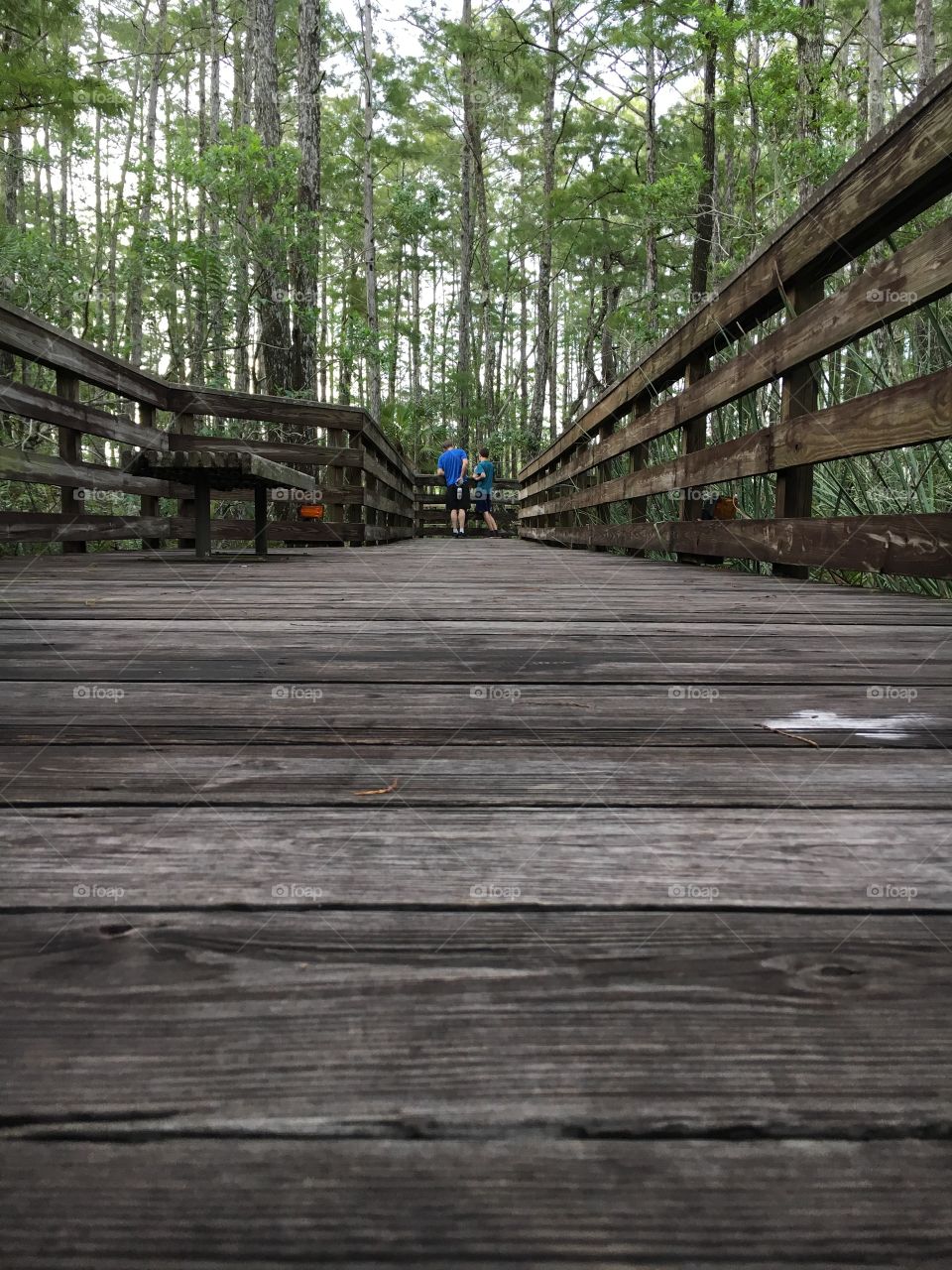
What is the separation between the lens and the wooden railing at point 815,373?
250 centimetres

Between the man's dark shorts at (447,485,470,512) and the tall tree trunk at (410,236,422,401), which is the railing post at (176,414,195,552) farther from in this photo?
the tall tree trunk at (410,236,422,401)

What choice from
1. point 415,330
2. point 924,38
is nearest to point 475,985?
point 924,38

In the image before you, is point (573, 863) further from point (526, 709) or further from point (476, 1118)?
point (526, 709)

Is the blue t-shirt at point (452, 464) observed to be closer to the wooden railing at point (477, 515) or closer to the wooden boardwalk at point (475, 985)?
the wooden railing at point (477, 515)

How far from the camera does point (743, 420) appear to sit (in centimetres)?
467

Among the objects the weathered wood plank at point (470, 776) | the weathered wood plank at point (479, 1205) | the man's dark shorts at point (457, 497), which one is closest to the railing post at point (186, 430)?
the weathered wood plank at point (470, 776)

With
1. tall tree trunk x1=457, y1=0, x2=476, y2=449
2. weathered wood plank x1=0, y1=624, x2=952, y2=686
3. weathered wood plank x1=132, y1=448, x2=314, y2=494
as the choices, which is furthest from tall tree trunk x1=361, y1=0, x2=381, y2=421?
weathered wood plank x1=0, y1=624, x2=952, y2=686

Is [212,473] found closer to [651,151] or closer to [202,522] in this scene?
[202,522]

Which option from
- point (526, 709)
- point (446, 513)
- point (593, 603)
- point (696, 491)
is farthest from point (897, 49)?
point (526, 709)

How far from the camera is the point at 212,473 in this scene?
4.77 metres

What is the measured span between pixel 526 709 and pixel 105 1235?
108cm

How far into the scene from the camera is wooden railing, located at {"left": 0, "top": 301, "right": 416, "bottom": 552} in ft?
14.7

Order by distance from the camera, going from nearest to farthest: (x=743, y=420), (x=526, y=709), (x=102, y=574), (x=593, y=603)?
(x=526, y=709), (x=593, y=603), (x=102, y=574), (x=743, y=420)

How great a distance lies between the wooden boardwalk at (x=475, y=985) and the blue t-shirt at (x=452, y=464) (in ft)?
45.0
